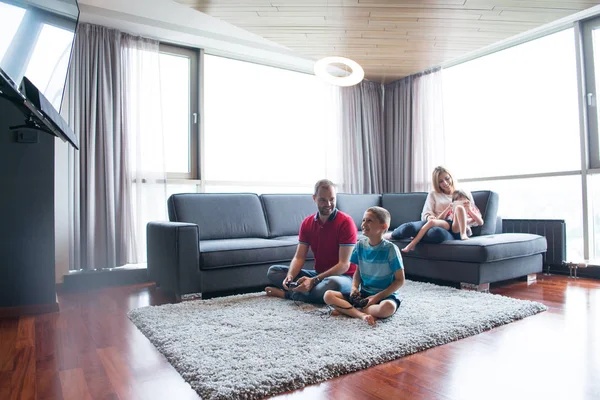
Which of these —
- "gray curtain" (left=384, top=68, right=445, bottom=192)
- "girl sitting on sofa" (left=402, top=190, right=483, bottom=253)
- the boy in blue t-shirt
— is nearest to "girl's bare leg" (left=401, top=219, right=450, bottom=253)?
"girl sitting on sofa" (left=402, top=190, right=483, bottom=253)

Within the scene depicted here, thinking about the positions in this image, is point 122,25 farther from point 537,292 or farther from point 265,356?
point 537,292

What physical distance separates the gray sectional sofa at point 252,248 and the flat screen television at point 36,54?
3.41 ft

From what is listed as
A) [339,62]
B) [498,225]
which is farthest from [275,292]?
[498,225]

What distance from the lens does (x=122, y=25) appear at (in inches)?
142

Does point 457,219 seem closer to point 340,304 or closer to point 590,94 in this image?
point 340,304

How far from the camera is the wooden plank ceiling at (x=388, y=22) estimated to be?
325cm

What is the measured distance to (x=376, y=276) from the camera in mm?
2184

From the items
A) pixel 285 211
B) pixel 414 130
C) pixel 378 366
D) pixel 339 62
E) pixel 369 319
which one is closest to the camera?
pixel 378 366

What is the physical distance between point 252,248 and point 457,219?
5.45 ft

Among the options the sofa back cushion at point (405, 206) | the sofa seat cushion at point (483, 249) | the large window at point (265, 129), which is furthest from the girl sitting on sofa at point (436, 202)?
the large window at point (265, 129)

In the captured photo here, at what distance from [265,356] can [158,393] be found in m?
0.43

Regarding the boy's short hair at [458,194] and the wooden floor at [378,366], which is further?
the boy's short hair at [458,194]

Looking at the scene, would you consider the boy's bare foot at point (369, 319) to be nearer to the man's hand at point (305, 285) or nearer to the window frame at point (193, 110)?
the man's hand at point (305, 285)

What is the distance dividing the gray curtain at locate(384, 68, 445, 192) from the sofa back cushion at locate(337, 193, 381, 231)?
36.7 inches
